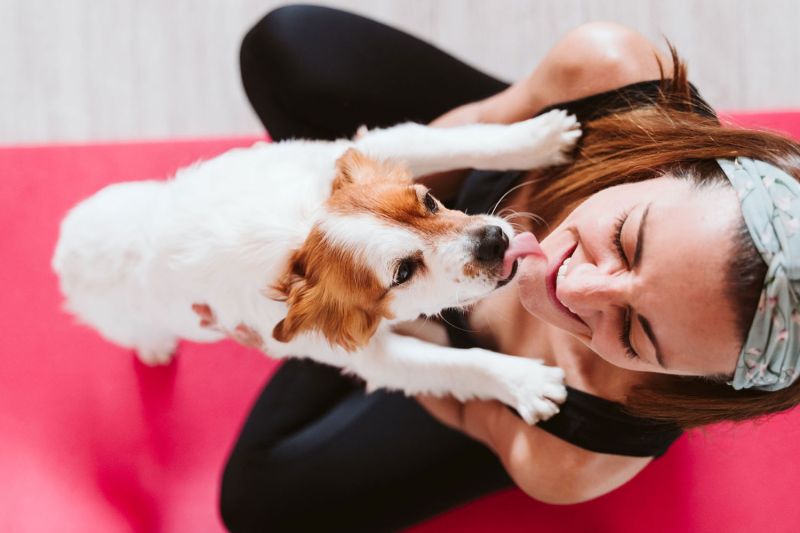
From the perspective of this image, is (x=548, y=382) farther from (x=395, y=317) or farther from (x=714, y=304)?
(x=714, y=304)

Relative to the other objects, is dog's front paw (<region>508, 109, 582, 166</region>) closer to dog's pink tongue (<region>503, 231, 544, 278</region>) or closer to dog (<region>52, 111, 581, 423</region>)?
dog (<region>52, 111, 581, 423</region>)

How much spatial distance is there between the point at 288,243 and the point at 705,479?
1192mm

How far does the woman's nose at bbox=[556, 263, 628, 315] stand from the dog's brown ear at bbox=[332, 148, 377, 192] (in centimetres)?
52

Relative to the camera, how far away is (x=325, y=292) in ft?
4.52

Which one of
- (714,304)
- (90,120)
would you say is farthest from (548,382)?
(90,120)

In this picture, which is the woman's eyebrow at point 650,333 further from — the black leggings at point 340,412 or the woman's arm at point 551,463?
the black leggings at point 340,412

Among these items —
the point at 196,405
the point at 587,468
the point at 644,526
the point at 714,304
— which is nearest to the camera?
the point at 714,304

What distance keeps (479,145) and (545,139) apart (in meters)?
0.16

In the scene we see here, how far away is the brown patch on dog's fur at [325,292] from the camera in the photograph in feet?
4.44

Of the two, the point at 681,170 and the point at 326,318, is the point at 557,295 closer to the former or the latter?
the point at 681,170

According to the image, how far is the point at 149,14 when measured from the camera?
8.85 ft

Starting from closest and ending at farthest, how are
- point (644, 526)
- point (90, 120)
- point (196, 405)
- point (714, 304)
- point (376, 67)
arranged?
point (714, 304) < point (644, 526) < point (376, 67) < point (196, 405) < point (90, 120)

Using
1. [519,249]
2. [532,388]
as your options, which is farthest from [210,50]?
[532,388]

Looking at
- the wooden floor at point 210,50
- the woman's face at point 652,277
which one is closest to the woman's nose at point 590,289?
the woman's face at point 652,277
